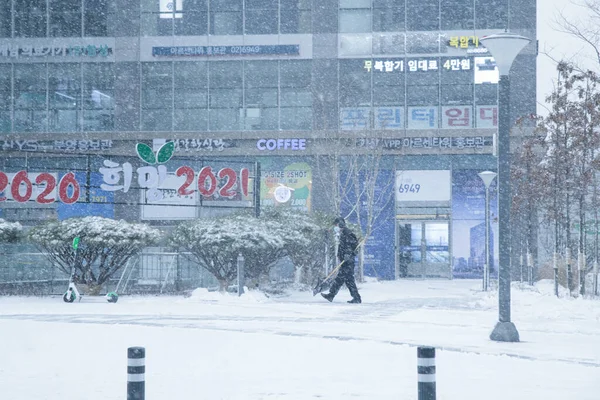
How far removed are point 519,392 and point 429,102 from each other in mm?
27765

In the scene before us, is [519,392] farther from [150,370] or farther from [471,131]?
[471,131]

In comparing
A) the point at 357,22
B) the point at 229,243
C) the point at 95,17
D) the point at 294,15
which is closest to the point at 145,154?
the point at 229,243

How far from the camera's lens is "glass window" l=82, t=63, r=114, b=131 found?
3709 cm

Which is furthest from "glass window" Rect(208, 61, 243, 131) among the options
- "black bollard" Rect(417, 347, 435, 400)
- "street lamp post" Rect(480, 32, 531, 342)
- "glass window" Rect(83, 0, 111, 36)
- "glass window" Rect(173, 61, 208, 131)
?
"black bollard" Rect(417, 347, 435, 400)

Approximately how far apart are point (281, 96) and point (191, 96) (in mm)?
3704

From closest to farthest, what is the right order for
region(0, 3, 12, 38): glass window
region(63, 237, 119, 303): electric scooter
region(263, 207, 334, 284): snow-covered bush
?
region(63, 237, 119, 303): electric scooter
region(263, 207, 334, 284): snow-covered bush
region(0, 3, 12, 38): glass window

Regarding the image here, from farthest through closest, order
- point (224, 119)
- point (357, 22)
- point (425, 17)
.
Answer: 1. point (224, 119)
2. point (357, 22)
3. point (425, 17)

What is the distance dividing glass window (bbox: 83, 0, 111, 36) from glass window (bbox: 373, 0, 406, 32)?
10.9m

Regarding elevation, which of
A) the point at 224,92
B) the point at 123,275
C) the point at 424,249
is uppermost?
the point at 224,92

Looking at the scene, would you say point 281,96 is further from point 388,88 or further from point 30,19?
point 30,19

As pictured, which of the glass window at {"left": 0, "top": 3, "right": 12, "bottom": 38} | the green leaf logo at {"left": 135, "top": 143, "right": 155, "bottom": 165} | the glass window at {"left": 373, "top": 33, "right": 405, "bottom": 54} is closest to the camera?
the green leaf logo at {"left": 135, "top": 143, "right": 155, "bottom": 165}

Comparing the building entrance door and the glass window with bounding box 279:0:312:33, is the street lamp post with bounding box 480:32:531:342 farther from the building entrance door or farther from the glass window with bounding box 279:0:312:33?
the glass window with bounding box 279:0:312:33

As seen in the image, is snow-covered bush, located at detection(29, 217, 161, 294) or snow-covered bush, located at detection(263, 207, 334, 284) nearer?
snow-covered bush, located at detection(29, 217, 161, 294)

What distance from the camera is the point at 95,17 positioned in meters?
37.3
